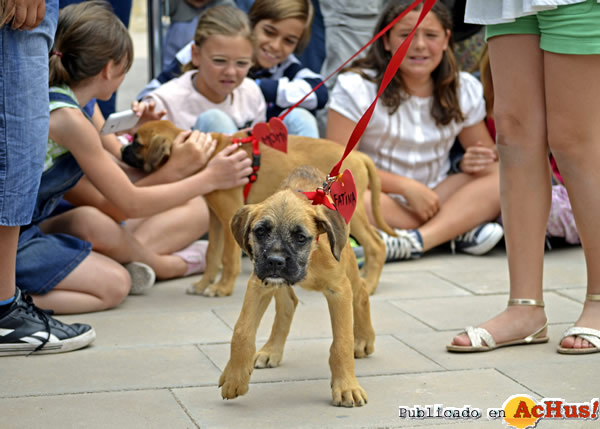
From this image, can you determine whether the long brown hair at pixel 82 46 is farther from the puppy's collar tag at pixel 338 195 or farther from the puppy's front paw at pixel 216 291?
the puppy's collar tag at pixel 338 195

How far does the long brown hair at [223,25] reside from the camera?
5195mm

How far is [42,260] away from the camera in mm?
3932

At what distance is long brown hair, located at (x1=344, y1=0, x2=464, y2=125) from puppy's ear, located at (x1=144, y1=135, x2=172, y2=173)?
67.5 inches

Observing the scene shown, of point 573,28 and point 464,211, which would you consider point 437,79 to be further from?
point 573,28

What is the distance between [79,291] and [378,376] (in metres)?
1.72

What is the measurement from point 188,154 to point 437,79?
80.4 inches

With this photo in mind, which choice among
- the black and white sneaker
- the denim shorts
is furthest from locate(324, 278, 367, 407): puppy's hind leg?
the denim shorts

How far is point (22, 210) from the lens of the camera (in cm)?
301

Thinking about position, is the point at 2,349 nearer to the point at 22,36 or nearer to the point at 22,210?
the point at 22,210

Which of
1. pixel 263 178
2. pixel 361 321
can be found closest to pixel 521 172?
pixel 361 321

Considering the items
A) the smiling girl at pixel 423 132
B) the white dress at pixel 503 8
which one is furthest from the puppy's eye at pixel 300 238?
the smiling girl at pixel 423 132

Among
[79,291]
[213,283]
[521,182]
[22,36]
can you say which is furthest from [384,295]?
[22,36]

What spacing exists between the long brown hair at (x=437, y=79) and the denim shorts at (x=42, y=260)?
2441 millimetres

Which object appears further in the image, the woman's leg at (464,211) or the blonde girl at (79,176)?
the woman's leg at (464,211)
